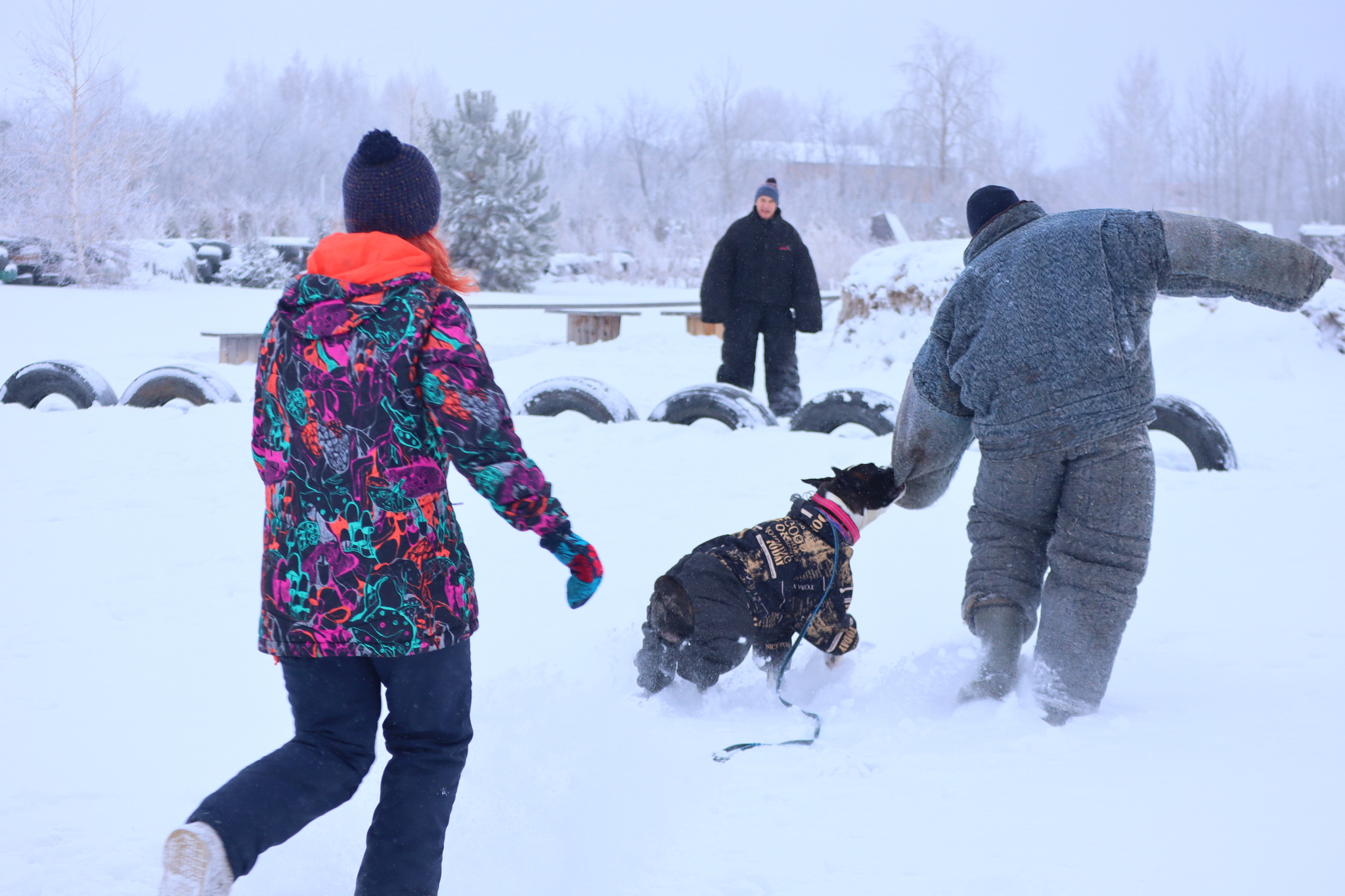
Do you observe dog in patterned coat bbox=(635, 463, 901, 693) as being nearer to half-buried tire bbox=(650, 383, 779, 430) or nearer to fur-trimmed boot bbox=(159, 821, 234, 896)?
fur-trimmed boot bbox=(159, 821, 234, 896)

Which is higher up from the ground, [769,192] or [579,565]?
[769,192]

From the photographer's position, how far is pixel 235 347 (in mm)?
11695

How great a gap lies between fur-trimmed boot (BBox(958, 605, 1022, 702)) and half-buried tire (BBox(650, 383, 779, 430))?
156 inches

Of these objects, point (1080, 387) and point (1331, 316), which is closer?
point (1080, 387)

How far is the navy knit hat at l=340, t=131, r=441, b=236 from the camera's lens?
6.26 feet

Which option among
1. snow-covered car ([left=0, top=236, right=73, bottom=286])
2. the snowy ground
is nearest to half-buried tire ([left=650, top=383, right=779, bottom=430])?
the snowy ground

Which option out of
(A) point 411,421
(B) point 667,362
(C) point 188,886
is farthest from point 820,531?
(B) point 667,362

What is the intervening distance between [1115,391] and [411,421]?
1.84 metres

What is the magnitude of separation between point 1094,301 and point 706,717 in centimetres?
164

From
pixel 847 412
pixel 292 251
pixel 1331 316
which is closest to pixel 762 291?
pixel 847 412

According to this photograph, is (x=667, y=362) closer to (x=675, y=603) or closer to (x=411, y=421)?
(x=675, y=603)

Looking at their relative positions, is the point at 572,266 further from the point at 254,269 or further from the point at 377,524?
the point at 377,524

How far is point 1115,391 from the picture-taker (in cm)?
254

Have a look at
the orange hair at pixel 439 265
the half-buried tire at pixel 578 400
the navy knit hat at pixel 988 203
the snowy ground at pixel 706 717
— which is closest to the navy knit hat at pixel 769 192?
the half-buried tire at pixel 578 400
